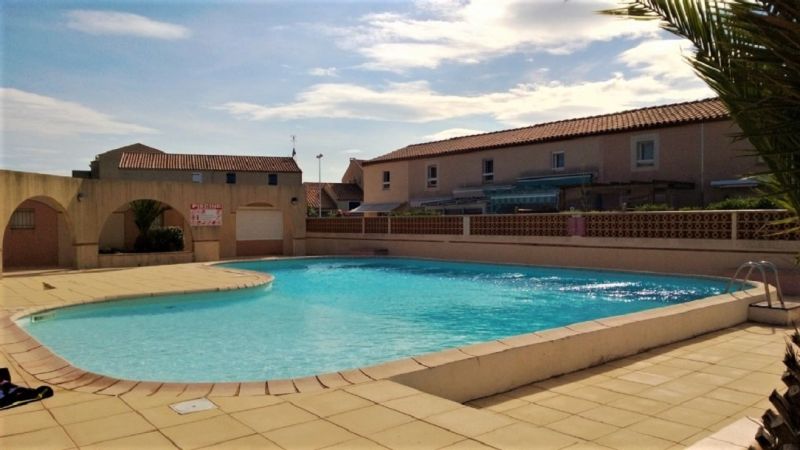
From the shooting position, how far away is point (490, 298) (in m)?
17.0

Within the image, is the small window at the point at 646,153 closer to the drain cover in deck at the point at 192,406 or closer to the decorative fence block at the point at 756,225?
the decorative fence block at the point at 756,225

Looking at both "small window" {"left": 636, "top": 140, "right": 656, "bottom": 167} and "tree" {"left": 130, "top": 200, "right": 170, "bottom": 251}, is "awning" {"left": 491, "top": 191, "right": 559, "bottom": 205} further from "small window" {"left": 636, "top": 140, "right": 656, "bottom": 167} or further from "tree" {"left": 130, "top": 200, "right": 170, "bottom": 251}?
"tree" {"left": 130, "top": 200, "right": 170, "bottom": 251}

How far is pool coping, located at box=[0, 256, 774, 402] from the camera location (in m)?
6.00

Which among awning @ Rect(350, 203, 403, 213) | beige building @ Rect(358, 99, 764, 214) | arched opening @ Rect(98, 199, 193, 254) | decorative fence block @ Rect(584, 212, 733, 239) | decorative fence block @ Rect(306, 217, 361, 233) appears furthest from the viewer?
awning @ Rect(350, 203, 403, 213)

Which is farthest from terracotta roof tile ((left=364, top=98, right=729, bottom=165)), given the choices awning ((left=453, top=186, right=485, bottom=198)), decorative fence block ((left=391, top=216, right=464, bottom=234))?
decorative fence block ((left=391, top=216, right=464, bottom=234))

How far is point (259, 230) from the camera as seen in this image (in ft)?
105

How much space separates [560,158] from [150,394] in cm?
3027

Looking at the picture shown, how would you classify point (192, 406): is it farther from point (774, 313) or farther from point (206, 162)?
point (206, 162)

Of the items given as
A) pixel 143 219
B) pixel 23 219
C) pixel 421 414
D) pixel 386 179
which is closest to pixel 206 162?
pixel 386 179

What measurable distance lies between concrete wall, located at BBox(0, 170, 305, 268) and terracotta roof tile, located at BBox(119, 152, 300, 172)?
2814 centimetres

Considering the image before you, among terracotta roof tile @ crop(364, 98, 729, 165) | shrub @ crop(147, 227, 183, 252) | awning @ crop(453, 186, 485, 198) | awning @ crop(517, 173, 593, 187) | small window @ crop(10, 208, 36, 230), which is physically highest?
terracotta roof tile @ crop(364, 98, 729, 165)

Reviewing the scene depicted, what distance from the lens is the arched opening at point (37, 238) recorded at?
80.0 feet

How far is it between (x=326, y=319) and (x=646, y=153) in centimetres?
2181

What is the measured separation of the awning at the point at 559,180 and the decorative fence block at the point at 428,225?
22.0 feet
